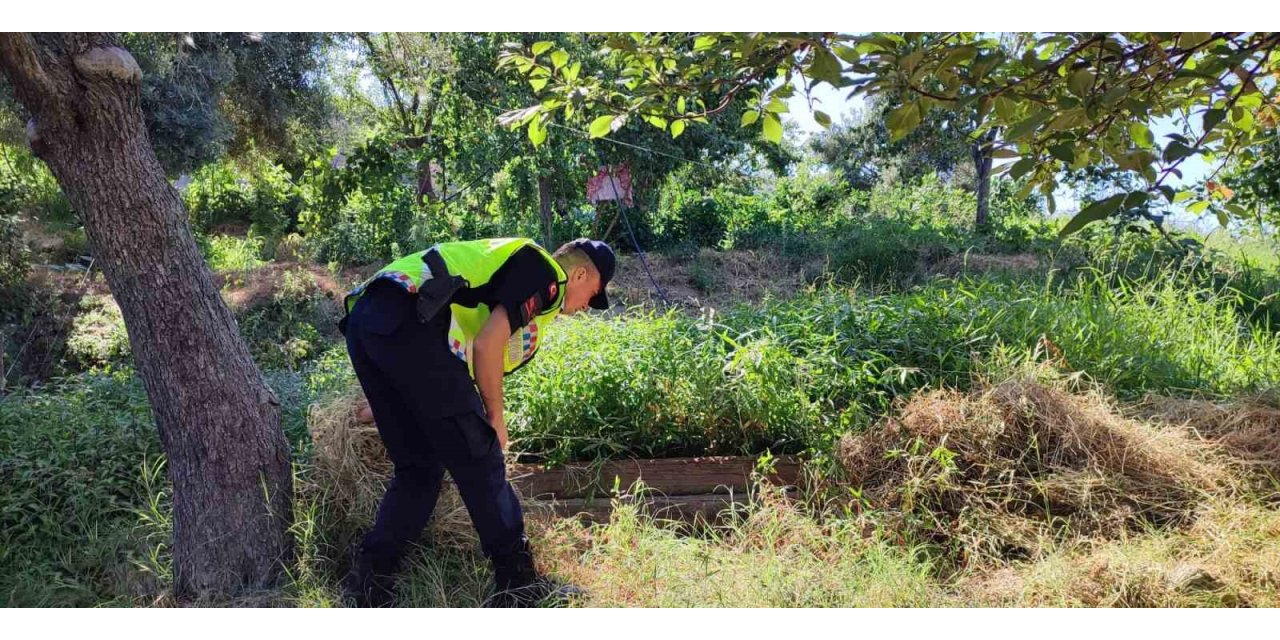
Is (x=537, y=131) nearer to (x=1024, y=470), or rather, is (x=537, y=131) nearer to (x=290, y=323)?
(x=1024, y=470)

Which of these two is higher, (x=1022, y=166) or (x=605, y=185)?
(x=1022, y=166)

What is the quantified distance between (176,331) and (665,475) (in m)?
1.94

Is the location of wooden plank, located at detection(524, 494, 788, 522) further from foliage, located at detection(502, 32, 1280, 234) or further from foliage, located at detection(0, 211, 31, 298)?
A: foliage, located at detection(0, 211, 31, 298)

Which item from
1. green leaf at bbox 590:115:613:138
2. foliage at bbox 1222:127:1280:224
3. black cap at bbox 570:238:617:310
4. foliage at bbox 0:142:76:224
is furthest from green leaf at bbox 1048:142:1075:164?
foliage at bbox 0:142:76:224

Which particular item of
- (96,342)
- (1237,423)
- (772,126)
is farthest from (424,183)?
(1237,423)

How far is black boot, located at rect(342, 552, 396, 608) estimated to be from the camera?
2.85m

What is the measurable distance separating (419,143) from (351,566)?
27.3ft

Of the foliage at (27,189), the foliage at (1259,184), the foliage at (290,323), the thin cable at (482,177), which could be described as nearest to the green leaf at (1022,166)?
the foliage at (290,323)

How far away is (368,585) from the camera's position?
9.36 feet

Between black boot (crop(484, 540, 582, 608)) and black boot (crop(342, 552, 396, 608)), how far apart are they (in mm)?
365

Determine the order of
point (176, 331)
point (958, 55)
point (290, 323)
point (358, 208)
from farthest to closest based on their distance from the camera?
point (358, 208) → point (290, 323) → point (176, 331) → point (958, 55)

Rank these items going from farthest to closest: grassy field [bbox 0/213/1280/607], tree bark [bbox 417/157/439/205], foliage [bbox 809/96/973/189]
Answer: foliage [bbox 809/96/973/189], tree bark [bbox 417/157/439/205], grassy field [bbox 0/213/1280/607]

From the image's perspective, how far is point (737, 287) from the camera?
8125 mm
